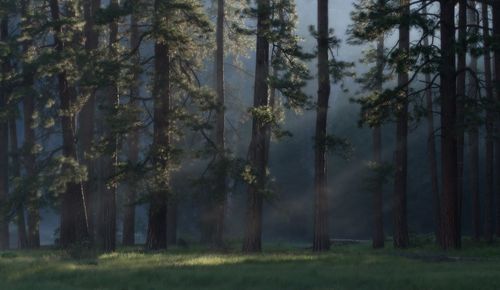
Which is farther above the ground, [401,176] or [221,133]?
[221,133]

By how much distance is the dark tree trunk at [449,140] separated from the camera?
68.3 feet

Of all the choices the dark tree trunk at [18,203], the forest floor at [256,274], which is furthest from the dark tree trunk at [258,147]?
the dark tree trunk at [18,203]

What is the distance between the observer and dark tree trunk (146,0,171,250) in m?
24.3

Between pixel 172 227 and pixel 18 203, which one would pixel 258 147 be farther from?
pixel 172 227

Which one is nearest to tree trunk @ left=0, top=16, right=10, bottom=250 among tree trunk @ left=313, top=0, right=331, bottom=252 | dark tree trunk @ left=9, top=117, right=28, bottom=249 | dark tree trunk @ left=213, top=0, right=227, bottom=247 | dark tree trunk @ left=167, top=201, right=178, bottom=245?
dark tree trunk @ left=9, top=117, right=28, bottom=249

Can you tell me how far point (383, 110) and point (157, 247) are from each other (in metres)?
9.42

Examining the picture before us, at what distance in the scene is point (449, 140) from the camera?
2089 centimetres

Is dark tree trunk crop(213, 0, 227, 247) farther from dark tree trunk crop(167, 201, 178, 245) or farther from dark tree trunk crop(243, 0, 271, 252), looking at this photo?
dark tree trunk crop(167, 201, 178, 245)

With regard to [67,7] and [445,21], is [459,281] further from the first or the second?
[67,7]

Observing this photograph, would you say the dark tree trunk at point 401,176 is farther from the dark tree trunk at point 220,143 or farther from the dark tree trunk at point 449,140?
the dark tree trunk at point 220,143

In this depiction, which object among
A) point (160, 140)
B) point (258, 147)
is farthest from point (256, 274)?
point (160, 140)

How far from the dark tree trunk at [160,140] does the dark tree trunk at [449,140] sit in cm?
907

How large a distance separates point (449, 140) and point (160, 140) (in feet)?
31.6

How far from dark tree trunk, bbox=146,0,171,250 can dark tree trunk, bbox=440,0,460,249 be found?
9.07m
